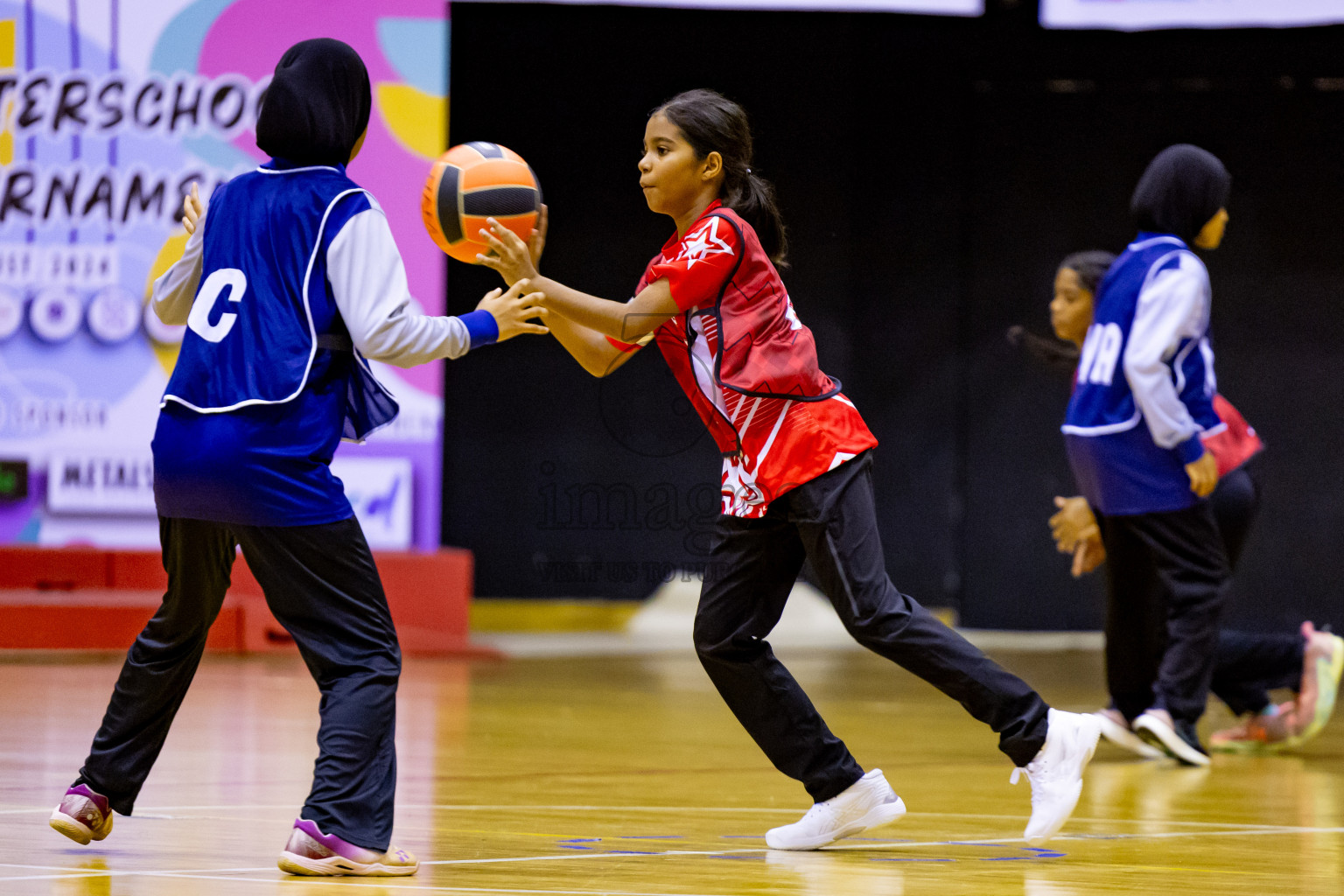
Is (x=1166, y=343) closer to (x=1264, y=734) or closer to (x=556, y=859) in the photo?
(x=1264, y=734)

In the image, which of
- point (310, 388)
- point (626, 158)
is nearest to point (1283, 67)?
point (626, 158)

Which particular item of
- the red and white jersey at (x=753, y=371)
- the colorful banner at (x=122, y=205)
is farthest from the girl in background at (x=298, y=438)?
the colorful banner at (x=122, y=205)

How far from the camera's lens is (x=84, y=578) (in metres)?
7.78

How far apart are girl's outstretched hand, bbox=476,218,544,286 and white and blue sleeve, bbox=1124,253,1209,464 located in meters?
2.26

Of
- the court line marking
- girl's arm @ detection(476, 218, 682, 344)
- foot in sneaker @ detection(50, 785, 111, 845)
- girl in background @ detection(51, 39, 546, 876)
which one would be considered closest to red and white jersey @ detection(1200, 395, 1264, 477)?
the court line marking

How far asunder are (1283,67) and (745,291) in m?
6.71

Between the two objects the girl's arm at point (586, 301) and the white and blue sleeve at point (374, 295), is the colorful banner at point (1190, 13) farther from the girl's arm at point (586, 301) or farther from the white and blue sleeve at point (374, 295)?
the white and blue sleeve at point (374, 295)

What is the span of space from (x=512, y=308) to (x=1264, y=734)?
3364mm

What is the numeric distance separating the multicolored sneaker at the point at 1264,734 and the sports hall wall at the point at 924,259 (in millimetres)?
3960

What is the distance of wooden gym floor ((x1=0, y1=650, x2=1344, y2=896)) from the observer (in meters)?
2.92

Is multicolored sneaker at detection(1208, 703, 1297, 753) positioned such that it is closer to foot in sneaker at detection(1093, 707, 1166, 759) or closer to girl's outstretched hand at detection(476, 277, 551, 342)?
foot in sneaker at detection(1093, 707, 1166, 759)

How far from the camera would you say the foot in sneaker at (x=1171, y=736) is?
4.82 m

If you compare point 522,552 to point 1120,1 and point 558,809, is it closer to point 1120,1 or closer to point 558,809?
point 1120,1

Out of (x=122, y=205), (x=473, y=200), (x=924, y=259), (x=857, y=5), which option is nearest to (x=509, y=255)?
(x=473, y=200)
